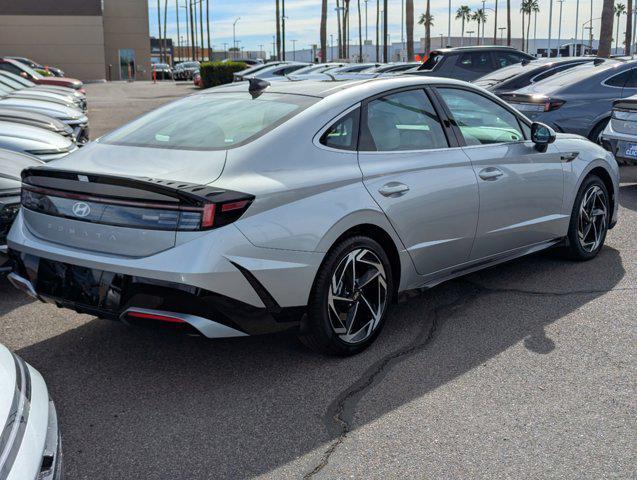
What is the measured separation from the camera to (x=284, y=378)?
13.6ft

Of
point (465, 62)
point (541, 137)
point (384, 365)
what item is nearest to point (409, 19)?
point (465, 62)

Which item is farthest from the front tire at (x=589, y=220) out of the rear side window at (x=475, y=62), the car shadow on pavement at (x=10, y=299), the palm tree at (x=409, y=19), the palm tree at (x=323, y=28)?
the palm tree at (x=323, y=28)

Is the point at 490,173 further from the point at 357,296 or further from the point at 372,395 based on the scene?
the point at 372,395

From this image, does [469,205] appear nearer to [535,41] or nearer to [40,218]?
[40,218]

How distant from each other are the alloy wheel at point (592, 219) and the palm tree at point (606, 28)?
21.0 metres

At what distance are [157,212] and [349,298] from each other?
3.97ft

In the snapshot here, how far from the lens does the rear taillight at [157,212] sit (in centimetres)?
365

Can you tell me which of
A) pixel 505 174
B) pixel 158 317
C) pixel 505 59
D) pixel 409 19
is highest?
pixel 409 19

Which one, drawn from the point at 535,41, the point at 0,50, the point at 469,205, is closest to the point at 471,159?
the point at 469,205

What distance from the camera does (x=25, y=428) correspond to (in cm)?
224

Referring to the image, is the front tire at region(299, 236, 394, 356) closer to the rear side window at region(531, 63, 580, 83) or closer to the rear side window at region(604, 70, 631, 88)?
the rear side window at region(604, 70, 631, 88)

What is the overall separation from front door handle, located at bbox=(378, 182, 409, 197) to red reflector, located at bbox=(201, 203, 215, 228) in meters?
1.15

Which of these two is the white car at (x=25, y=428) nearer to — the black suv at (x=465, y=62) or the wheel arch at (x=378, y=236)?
the wheel arch at (x=378, y=236)

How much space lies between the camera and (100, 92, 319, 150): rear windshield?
427 cm
